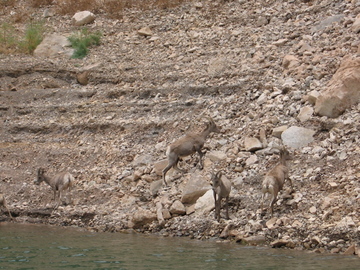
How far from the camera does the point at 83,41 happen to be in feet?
77.0

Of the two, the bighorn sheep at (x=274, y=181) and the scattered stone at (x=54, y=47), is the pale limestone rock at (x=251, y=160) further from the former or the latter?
the scattered stone at (x=54, y=47)

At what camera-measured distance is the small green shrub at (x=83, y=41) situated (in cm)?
2323

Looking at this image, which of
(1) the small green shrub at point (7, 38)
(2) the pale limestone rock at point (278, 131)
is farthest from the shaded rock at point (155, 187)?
(1) the small green shrub at point (7, 38)

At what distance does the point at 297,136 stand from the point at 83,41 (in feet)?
39.6

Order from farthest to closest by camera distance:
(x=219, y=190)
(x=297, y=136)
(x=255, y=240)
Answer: (x=297, y=136) → (x=219, y=190) → (x=255, y=240)

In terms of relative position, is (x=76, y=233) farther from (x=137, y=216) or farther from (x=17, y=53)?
(x=17, y=53)

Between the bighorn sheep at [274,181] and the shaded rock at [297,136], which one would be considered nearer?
the bighorn sheep at [274,181]

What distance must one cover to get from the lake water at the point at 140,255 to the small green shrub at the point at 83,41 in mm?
11932

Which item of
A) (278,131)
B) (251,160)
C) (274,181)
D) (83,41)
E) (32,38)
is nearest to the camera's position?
(274,181)

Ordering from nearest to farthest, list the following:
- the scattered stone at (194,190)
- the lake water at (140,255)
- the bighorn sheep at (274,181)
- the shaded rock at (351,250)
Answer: the lake water at (140,255), the shaded rock at (351,250), the bighorn sheep at (274,181), the scattered stone at (194,190)

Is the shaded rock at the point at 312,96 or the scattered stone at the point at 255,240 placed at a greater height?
the shaded rock at the point at 312,96

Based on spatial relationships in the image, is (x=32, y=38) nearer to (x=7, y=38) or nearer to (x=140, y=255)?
(x=7, y=38)

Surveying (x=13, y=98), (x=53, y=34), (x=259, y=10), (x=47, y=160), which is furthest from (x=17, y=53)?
(x=259, y=10)

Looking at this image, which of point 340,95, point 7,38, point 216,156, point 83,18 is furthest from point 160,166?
point 7,38
